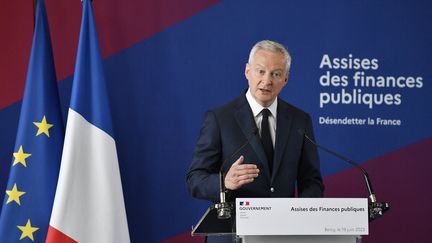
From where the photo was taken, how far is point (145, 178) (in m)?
4.00

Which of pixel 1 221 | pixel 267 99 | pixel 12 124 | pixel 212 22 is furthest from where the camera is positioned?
pixel 212 22

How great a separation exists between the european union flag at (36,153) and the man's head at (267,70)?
1248 mm

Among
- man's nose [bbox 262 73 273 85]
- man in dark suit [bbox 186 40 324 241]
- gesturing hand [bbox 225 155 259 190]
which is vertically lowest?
gesturing hand [bbox 225 155 259 190]

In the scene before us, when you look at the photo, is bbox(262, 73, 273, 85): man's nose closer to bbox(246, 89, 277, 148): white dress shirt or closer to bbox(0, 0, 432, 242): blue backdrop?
Result: bbox(246, 89, 277, 148): white dress shirt

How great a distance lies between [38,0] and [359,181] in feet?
7.60

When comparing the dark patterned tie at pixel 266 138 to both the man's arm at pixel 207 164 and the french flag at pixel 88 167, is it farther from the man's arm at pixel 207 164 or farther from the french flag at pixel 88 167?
the french flag at pixel 88 167

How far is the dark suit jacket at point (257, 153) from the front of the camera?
2.88 metres

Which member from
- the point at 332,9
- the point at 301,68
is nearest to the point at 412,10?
the point at 332,9

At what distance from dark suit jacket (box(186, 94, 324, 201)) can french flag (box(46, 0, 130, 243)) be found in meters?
0.80

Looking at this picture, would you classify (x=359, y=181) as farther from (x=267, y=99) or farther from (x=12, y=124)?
(x=12, y=124)

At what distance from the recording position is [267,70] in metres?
2.99

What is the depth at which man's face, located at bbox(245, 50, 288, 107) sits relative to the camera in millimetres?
2990

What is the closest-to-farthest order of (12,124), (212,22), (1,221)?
(1,221) < (12,124) < (212,22)

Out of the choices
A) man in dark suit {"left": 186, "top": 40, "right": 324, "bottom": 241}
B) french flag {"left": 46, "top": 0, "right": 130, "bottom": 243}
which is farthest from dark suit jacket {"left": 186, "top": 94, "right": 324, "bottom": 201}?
french flag {"left": 46, "top": 0, "right": 130, "bottom": 243}
